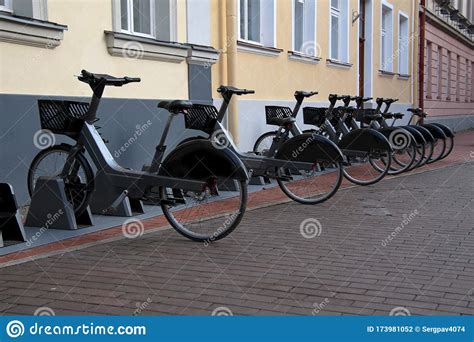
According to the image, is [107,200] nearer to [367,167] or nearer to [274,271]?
[274,271]

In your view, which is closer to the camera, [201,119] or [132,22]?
[201,119]

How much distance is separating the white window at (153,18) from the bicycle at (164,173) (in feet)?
10.6

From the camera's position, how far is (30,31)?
685 cm

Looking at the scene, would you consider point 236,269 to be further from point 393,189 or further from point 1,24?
point 393,189

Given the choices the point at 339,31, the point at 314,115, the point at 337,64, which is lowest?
the point at 314,115

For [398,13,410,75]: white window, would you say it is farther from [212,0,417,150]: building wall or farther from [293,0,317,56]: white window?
[293,0,317,56]: white window

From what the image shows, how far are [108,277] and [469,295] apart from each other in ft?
7.79

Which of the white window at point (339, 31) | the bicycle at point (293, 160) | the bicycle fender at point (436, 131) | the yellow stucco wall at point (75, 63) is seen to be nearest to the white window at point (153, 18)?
the yellow stucco wall at point (75, 63)

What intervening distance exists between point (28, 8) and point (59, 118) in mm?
1845

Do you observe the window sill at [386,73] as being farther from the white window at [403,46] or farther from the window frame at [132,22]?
the window frame at [132,22]

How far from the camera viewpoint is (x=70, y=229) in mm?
5992

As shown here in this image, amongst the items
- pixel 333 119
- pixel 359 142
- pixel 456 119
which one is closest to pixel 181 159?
pixel 359 142

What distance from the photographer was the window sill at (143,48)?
816 centimetres

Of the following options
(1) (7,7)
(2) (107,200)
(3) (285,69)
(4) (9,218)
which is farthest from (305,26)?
(4) (9,218)
